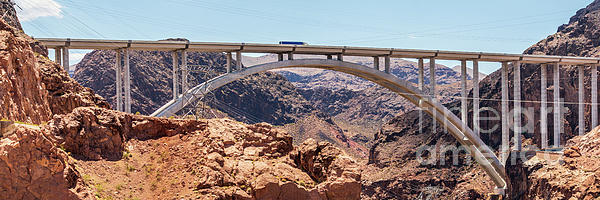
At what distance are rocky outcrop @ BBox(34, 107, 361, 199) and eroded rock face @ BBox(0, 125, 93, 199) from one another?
3.57 ft

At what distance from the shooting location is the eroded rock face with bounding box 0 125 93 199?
1205cm

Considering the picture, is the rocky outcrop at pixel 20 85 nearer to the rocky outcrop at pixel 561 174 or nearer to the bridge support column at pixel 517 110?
the rocky outcrop at pixel 561 174

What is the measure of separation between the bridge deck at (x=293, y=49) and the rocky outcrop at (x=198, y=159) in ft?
55.5

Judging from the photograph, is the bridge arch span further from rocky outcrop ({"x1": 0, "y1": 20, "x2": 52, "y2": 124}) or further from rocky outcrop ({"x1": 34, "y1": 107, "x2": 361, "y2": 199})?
rocky outcrop ({"x1": 34, "y1": 107, "x2": 361, "y2": 199})

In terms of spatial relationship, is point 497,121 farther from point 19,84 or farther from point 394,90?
point 19,84

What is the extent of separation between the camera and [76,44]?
32469mm

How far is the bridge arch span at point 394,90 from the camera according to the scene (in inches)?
1380

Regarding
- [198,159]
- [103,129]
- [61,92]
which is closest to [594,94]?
[61,92]

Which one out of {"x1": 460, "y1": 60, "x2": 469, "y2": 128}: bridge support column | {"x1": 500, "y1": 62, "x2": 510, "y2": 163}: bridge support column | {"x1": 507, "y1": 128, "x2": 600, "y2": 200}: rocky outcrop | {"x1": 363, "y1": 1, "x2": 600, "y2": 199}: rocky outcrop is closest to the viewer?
{"x1": 507, "y1": 128, "x2": 600, "y2": 200}: rocky outcrop

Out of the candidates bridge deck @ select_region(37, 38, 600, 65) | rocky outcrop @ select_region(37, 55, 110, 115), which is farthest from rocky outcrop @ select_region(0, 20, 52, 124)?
bridge deck @ select_region(37, 38, 600, 65)

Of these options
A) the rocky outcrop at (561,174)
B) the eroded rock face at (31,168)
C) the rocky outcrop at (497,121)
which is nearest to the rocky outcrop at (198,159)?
the eroded rock face at (31,168)

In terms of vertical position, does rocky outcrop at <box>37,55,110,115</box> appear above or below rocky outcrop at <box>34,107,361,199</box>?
above

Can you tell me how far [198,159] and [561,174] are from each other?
1027 inches

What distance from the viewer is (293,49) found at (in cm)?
3966
